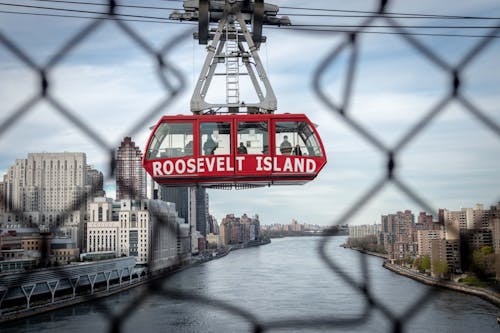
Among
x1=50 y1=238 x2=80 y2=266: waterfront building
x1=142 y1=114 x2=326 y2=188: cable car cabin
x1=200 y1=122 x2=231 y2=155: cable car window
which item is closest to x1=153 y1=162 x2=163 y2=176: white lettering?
x1=142 y1=114 x2=326 y2=188: cable car cabin

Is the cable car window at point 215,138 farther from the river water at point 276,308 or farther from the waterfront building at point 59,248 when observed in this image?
the river water at point 276,308

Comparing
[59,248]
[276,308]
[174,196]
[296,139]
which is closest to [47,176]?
[296,139]

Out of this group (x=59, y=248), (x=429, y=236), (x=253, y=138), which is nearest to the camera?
(x=429, y=236)

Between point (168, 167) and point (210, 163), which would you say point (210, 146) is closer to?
point (210, 163)

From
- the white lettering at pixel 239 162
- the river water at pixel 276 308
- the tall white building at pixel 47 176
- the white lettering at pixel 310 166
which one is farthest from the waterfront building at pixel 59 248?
the river water at pixel 276 308

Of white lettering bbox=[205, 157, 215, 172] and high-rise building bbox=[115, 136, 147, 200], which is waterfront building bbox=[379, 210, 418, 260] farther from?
white lettering bbox=[205, 157, 215, 172]
